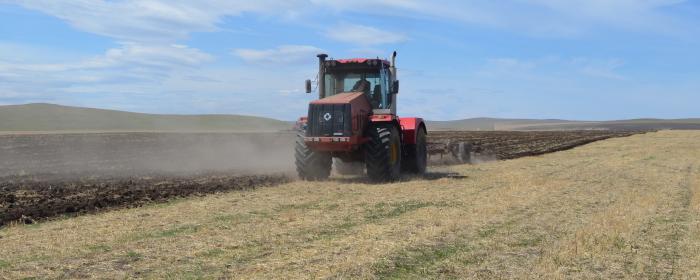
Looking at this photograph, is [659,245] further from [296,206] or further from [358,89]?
[358,89]

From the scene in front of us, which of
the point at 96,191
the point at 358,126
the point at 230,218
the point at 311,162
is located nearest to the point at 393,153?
the point at 358,126

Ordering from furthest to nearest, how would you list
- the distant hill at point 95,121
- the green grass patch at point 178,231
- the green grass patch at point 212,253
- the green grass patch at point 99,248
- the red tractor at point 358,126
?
1. the distant hill at point 95,121
2. the red tractor at point 358,126
3. the green grass patch at point 178,231
4. the green grass patch at point 99,248
5. the green grass patch at point 212,253

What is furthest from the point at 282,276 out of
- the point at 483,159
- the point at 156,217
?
the point at 483,159

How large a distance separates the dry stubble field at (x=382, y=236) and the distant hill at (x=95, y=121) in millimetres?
76994

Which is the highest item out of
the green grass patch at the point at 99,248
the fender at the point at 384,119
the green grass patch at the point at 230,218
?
the fender at the point at 384,119

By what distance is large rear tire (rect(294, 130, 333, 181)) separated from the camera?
16500mm

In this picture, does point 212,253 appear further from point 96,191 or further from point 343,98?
point 343,98

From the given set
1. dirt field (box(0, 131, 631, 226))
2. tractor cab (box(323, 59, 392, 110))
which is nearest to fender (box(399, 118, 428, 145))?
tractor cab (box(323, 59, 392, 110))

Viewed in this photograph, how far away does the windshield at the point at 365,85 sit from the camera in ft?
57.2

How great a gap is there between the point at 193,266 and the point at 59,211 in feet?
18.6

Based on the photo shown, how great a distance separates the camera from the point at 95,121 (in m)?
108

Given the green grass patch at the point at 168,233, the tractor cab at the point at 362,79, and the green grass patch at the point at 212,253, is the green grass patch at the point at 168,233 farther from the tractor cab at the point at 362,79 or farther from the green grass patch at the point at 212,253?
the tractor cab at the point at 362,79

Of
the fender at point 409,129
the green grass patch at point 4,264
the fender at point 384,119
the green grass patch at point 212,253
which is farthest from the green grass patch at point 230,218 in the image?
the fender at point 409,129

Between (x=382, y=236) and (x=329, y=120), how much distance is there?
744cm
